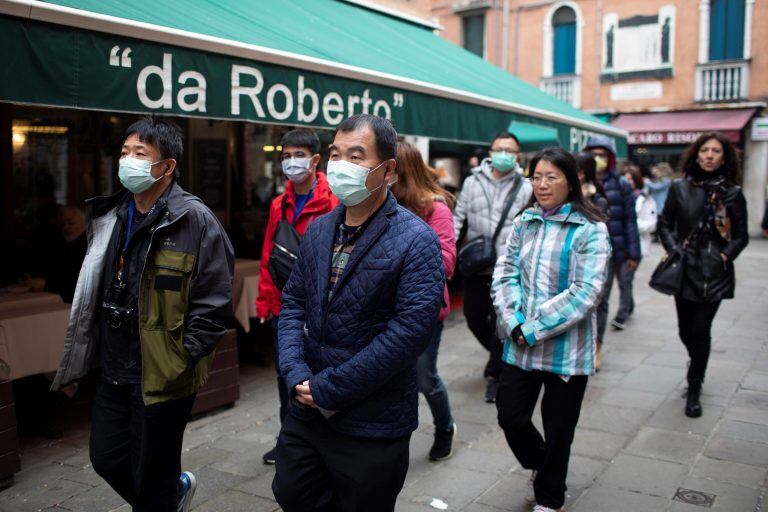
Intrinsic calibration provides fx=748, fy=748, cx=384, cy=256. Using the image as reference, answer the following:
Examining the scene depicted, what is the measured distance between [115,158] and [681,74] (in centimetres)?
1727

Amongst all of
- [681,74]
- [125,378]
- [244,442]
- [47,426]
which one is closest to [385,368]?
[125,378]

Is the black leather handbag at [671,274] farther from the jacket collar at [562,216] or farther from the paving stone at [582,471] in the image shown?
the jacket collar at [562,216]

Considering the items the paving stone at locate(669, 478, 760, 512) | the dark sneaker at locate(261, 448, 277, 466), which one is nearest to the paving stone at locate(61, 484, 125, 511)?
the dark sneaker at locate(261, 448, 277, 466)

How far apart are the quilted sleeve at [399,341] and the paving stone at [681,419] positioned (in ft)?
10.5

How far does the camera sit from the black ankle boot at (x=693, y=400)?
17.1ft

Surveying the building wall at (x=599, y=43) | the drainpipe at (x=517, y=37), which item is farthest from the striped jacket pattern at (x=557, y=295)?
the drainpipe at (x=517, y=37)

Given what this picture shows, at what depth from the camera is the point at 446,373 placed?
6.43 meters

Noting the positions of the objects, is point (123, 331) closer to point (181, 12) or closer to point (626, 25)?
point (181, 12)

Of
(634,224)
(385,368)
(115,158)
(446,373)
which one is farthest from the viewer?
(115,158)

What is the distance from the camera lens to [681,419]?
515 cm

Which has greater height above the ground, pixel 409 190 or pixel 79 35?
pixel 79 35

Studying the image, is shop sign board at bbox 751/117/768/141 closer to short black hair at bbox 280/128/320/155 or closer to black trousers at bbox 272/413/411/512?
short black hair at bbox 280/128/320/155

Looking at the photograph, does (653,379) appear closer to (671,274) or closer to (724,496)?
(671,274)

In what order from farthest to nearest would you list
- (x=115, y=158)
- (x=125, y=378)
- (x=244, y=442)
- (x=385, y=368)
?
(x=115, y=158)
(x=244, y=442)
(x=125, y=378)
(x=385, y=368)
